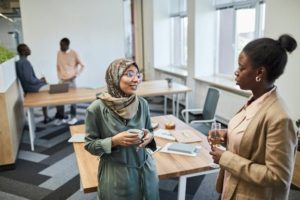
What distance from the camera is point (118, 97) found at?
5.10 ft

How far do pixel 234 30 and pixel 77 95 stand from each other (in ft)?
9.40

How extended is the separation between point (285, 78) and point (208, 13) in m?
2.43

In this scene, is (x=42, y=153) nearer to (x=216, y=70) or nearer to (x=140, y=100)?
(x=140, y=100)

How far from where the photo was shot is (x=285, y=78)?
3.49m

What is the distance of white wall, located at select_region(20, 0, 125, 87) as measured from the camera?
6.86 meters

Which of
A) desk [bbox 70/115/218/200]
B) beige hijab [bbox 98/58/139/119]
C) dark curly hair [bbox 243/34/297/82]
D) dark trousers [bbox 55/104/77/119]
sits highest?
dark curly hair [bbox 243/34/297/82]

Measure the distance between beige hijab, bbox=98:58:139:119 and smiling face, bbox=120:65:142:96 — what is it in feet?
0.05

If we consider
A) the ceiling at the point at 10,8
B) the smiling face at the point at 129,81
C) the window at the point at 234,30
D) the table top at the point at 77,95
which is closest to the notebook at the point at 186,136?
the smiling face at the point at 129,81

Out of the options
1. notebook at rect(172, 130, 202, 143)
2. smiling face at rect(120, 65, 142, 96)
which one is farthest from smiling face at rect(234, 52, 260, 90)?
notebook at rect(172, 130, 202, 143)

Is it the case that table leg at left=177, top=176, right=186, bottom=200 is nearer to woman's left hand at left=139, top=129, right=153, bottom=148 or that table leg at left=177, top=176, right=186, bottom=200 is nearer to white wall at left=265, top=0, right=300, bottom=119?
woman's left hand at left=139, top=129, right=153, bottom=148

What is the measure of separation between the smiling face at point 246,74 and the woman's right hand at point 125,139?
0.57 metres

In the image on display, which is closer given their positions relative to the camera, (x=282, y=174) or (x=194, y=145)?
(x=282, y=174)

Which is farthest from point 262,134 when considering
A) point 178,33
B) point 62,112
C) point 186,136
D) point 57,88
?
point 178,33

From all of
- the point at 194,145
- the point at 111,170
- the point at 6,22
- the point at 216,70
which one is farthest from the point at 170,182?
the point at 6,22
